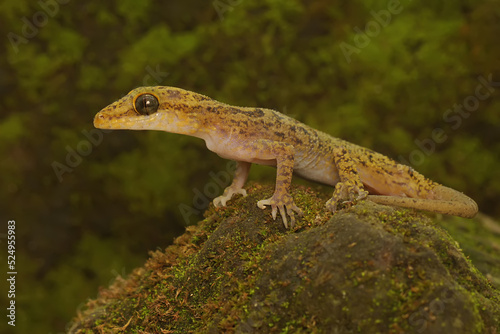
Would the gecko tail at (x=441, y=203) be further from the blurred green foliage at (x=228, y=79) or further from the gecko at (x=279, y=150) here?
the blurred green foliage at (x=228, y=79)

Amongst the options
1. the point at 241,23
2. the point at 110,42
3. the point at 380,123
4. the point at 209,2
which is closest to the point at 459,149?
the point at 380,123

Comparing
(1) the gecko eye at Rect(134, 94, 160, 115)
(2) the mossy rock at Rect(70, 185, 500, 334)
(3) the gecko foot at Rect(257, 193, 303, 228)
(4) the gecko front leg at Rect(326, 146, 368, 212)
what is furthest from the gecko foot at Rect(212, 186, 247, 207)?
(1) the gecko eye at Rect(134, 94, 160, 115)

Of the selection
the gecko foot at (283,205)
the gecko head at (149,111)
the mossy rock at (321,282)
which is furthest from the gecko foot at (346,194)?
the gecko head at (149,111)

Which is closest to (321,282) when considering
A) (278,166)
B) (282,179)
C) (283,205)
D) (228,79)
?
(283,205)

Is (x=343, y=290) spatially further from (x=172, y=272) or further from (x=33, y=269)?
(x=33, y=269)

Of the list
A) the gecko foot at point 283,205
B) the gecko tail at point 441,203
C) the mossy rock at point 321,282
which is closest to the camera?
the mossy rock at point 321,282

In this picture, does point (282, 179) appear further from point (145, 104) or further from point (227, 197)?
point (145, 104)
